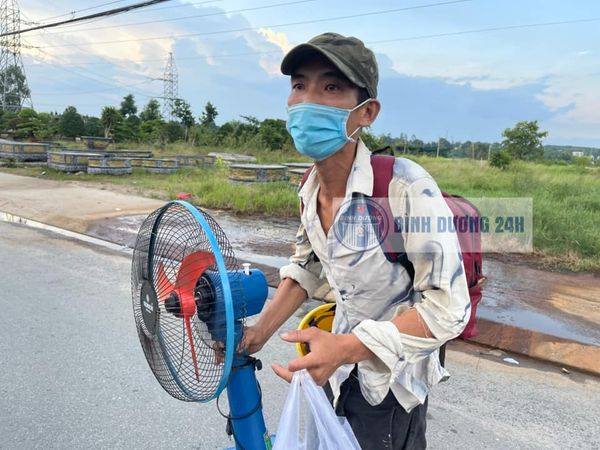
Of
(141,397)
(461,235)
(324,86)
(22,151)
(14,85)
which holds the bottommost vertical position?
(141,397)

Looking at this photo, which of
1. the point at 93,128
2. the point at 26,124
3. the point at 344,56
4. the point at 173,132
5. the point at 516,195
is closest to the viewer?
the point at 344,56

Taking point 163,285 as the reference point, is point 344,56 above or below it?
above

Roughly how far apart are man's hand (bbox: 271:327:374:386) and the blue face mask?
0.49m

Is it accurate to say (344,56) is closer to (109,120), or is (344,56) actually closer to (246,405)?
(246,405)

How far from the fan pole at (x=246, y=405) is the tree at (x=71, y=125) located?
25476 millimetres

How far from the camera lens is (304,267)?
147 centimetres

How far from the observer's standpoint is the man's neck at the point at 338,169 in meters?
1.24

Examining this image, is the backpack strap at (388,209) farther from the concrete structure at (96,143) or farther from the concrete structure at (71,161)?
the concrete structure at (96,143)

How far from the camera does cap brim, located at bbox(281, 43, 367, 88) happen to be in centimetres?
104

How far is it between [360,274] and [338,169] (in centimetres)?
29

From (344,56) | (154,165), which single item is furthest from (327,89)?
(154,165)

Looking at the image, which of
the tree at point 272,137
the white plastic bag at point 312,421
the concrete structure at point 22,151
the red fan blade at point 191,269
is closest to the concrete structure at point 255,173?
the concrete structure at point 22,151

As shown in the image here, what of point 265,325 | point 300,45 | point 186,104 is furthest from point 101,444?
point 186,104

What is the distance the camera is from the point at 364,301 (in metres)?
1.22
